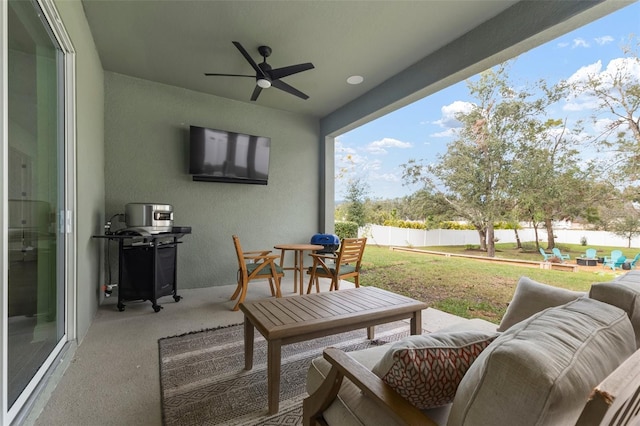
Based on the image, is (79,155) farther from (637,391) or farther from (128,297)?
(637,391)

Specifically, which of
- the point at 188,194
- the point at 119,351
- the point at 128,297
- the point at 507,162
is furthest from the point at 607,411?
the point at 188,194

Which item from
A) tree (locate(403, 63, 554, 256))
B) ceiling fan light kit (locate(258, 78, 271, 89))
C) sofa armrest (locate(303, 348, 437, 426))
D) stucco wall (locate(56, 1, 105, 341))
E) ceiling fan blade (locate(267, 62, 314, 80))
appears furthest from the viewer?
tree (locate(403, 63, 554, 256))

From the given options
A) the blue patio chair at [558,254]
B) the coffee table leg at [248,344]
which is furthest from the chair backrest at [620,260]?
the coffee table leg at [248,344]

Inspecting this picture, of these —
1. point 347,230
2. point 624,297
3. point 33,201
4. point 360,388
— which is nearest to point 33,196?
point 33,201

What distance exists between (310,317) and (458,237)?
322 cm

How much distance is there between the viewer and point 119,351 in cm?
226

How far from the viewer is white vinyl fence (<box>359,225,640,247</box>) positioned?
106 inches

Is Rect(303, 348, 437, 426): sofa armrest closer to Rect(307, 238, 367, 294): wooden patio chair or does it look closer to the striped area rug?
the striped area rug

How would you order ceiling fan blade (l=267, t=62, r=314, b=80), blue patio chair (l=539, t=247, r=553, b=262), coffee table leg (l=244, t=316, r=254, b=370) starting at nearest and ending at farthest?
coffee table leg (l=244, t=316, r=254, b=370)
ceiling fan blade (l=267, t=62, r=314, b=80)
blue patio chair (l=539, t=247, r=553, b=262)

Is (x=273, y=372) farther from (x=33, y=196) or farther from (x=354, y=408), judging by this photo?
(x=33, y=196)

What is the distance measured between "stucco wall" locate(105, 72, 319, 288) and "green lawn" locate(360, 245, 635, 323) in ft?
5.66

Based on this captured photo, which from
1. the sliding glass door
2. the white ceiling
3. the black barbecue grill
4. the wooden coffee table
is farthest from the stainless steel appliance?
the black barbecue grill

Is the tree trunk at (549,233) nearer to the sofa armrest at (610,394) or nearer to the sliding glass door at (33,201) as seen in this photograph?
the sofa armrest at (610,394)

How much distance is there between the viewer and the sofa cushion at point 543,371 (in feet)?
1.79
